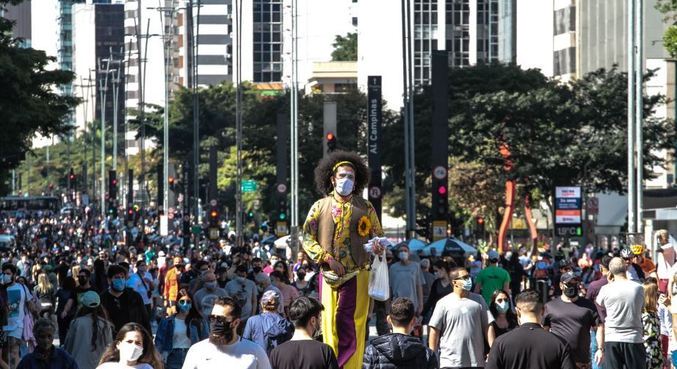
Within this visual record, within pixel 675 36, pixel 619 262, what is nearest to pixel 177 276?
pixel 619 262

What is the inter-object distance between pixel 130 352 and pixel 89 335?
255 inches

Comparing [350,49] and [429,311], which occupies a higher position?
[350,49]

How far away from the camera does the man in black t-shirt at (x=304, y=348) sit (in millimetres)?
12234

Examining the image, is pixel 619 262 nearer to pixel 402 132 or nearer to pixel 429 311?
pixel 429 311

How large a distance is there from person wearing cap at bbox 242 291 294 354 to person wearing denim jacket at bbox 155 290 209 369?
2703mm

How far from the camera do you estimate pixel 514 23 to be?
112m

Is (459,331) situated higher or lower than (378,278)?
lower

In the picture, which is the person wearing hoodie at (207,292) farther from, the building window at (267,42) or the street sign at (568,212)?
the building window at (267,42)

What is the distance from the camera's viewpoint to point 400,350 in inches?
499

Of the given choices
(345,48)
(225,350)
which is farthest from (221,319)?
(345,48)

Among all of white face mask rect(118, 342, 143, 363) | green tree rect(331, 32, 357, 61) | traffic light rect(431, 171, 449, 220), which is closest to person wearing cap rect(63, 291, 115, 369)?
white face mask rect(118, 342, 143, 363)

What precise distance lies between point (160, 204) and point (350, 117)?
41.7m

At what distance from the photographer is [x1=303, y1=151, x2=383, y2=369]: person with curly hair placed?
50.8 feet

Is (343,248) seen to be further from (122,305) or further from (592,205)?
(592,205)
